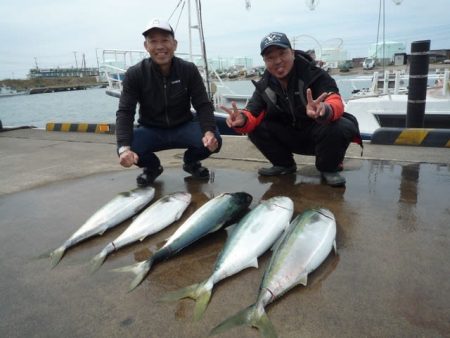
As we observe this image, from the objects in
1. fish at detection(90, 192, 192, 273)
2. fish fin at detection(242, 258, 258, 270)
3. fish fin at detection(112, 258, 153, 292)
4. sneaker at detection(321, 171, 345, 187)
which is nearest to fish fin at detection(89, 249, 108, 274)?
fish at detection(90, 192, 192, 273)

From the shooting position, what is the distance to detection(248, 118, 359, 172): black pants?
3430 mm

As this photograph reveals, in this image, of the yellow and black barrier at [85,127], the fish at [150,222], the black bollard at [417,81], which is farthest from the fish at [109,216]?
the yellow and black barrier at [85,127]

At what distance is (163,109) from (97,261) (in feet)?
7.01

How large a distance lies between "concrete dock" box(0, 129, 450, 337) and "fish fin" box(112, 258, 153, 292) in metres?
0.04

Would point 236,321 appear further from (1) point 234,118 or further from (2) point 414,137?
(2) point 414,137

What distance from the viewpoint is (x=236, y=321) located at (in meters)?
1.71

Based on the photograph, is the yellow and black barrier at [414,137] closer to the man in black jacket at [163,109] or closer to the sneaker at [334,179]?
the sneaker at [334,179]

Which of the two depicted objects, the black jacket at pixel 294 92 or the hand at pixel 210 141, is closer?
the black jacket at pixel 294 92

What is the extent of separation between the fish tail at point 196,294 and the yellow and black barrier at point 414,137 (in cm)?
461

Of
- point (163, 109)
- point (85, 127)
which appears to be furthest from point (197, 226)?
point (85, 127)

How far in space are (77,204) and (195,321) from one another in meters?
2.35

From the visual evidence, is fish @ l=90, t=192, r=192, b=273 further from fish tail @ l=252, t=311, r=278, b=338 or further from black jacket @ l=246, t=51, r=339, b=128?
black jacket @ l=246, t=51, r=339, b=128

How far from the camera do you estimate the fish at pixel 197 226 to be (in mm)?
2257

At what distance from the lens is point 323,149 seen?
11.7 feet
